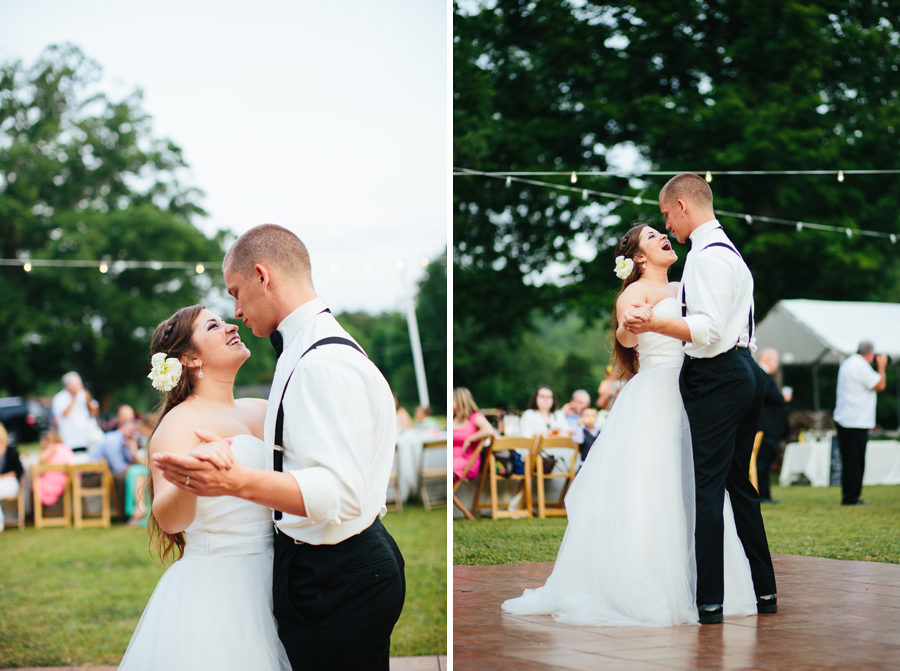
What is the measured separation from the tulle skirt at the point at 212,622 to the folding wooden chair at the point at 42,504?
9070mm

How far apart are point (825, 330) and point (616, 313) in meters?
11.1

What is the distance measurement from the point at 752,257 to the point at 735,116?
95.3 inches

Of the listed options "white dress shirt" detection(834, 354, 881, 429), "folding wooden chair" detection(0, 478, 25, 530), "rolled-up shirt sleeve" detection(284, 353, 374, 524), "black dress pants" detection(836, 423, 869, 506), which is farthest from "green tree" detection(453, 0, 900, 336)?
"rolled-up shirt sleeve" detection(284, 353, 374, 524)

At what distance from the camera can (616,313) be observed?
4324mm

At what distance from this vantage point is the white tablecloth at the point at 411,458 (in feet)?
39.9

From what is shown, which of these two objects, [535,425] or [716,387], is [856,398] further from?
[716,387]

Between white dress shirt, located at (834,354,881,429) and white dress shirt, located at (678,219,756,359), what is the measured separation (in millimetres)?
6521

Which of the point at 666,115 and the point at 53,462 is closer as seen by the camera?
the point at 53,462

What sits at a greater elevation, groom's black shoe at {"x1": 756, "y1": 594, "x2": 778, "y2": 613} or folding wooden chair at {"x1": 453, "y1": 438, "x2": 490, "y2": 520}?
groom's black shoe at {"x1": 756, "y1": 594, "x2": 778, "y2": 613}

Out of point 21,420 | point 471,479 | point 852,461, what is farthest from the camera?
point 21,420

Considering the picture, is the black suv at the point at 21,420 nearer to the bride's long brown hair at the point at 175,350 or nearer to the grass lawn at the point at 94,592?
the grass lawn at the point at 94,592

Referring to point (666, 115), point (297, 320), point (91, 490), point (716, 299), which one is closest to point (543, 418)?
point (91, 490)

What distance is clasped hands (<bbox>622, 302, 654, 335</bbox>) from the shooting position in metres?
3.89

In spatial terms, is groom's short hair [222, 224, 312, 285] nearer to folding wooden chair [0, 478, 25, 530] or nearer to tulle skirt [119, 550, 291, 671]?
tulle skirt [119, 550, 291, 671]
